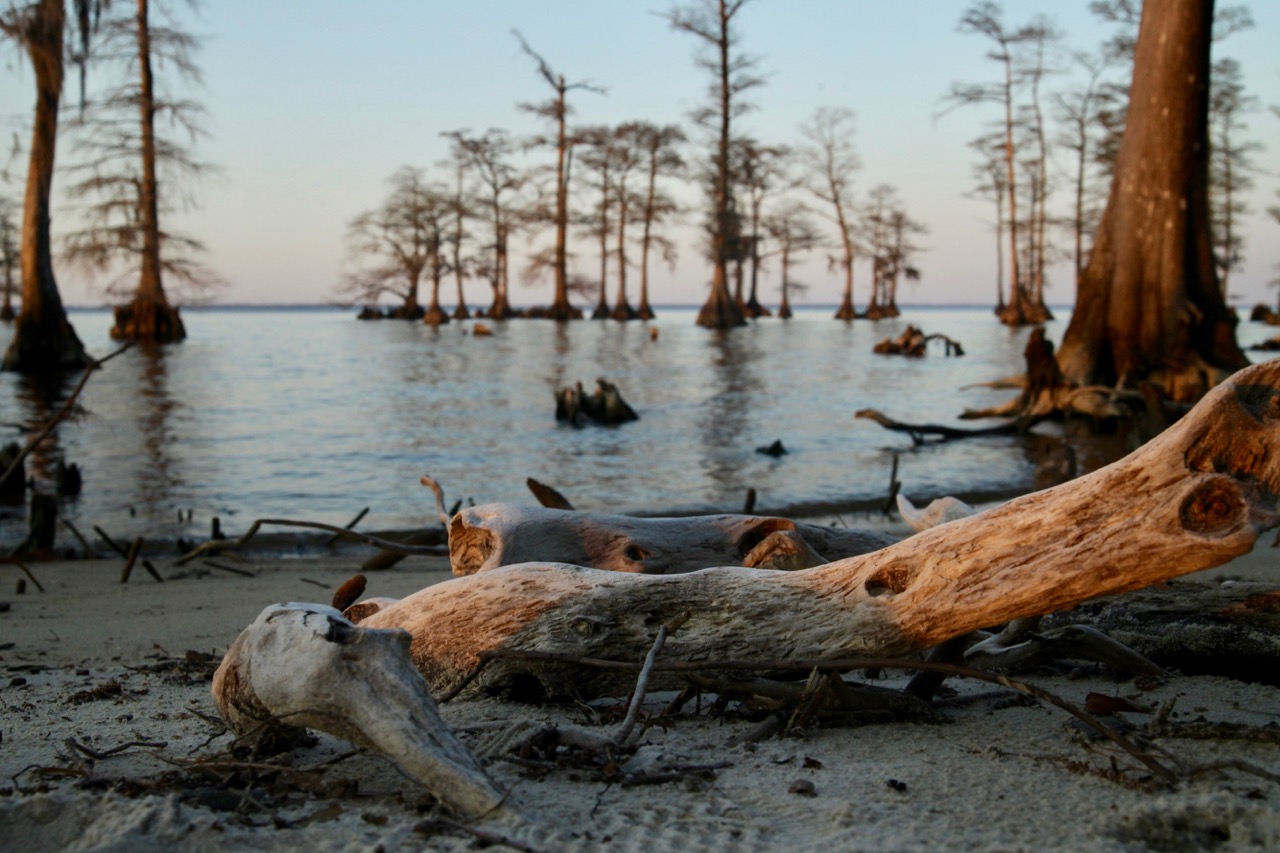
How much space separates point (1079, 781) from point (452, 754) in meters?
1.26

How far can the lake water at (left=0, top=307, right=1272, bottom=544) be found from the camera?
8.58 metres

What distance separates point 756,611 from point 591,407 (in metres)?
11.6

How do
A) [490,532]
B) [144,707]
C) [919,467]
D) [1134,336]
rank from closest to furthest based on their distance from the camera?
[144,707] → [490,532] → [919,467] → [1134,336]

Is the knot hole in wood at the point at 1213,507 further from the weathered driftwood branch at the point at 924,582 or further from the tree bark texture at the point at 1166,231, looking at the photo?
the tree bark texture at the point at 1166,231

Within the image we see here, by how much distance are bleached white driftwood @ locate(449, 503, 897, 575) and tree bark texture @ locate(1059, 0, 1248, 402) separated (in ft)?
31.4

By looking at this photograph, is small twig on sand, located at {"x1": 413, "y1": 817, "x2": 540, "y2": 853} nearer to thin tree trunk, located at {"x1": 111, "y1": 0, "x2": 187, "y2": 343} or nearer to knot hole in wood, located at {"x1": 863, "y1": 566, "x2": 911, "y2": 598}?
knot hole in wood, located at {"x1": 863, "y1": 566, "x2": 911, "y2": 598}

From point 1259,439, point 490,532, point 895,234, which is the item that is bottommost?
point 490,532

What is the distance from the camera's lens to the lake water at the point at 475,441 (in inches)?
338

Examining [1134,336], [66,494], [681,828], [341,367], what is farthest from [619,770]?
[341,367]

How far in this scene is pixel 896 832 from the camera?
1.88m

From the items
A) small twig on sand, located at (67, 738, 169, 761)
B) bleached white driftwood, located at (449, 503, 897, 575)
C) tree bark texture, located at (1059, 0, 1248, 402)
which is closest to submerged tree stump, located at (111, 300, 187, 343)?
tree bark texture, located at (1059, 0, 1248, 402)

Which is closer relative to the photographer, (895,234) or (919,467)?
(919,467)

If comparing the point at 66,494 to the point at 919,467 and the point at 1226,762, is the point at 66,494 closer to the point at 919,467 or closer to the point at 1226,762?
the point at 919,467

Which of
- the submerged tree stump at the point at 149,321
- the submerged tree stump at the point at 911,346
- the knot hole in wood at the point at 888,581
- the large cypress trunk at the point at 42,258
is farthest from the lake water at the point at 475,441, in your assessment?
the submerged tree stump at the point at 149,321
